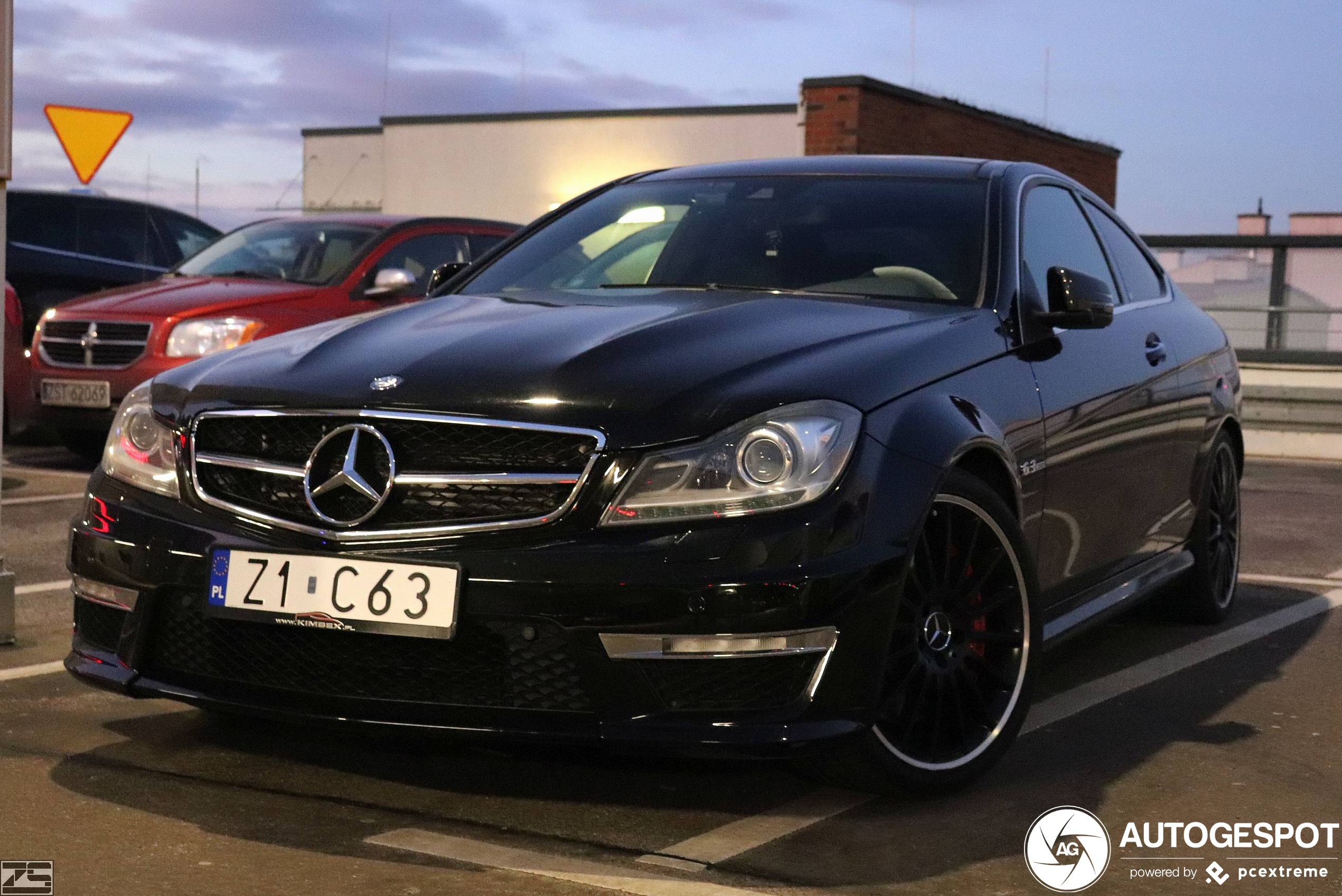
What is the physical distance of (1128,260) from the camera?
5945 mm

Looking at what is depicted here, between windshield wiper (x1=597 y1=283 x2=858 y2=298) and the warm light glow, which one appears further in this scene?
the warm light glow

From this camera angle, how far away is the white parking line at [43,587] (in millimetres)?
6289

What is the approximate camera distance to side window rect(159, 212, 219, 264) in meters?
13.2

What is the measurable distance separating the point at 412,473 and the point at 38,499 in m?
5.80

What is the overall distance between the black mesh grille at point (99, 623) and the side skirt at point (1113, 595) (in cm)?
215

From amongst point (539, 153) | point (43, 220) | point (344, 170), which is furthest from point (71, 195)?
point (344, 170)

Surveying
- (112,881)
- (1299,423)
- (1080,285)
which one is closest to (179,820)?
(112,881)

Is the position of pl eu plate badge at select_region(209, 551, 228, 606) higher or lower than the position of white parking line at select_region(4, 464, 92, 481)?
higher

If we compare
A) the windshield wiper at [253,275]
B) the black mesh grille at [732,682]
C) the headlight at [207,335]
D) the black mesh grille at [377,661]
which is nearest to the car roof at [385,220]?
the windshield wiper at [253,275]

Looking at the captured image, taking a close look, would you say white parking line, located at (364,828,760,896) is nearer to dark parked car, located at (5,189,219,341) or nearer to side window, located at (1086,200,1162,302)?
side window, located at (1086,200,1162,302)

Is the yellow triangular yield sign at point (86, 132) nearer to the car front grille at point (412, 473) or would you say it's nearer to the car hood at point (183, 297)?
the car hood at point (183, 297)

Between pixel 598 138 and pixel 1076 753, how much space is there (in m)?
30.9

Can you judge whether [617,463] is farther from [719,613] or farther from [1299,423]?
[1299,423]

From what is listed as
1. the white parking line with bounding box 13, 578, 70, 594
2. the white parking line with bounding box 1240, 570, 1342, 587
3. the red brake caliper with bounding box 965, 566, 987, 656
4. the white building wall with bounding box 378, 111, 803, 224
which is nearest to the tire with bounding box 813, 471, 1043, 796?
the red brake caliper with bounding box 965, 566, 987, 656
